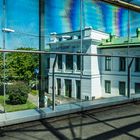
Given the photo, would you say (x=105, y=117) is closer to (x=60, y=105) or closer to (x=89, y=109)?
(x=89, y=109)

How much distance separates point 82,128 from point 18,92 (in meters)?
0.79

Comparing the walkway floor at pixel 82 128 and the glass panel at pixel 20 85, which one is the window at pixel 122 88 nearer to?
the walkway floor at pixel 82 128

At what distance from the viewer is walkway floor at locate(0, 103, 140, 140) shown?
1997 mm

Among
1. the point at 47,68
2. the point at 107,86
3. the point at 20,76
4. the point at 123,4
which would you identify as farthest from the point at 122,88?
the point at 20,76

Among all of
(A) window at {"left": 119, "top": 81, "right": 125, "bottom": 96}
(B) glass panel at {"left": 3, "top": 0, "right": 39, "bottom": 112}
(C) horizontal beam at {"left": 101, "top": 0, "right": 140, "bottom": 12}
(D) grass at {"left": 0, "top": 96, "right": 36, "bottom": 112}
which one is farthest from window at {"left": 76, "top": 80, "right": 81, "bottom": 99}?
(C) horizontal beam at {"left": 101, "top": 0, "right": 140, "bottom": 12}

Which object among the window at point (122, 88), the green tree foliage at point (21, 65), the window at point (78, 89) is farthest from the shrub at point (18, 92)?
the window at point (122, 88)

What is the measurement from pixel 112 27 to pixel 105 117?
4.84 metres

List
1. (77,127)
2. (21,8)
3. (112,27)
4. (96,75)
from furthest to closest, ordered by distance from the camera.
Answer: (112,27) → (21,8) → (96,75) → (77,127)

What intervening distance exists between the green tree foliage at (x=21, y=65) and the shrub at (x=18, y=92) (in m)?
0.11

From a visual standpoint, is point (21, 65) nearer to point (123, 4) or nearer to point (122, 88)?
point (123, 4)

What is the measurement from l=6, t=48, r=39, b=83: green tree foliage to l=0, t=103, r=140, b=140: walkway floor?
0.60 metres

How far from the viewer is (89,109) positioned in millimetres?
2943

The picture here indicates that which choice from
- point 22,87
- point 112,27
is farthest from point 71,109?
point 112,27

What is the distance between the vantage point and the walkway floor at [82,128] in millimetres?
1997
